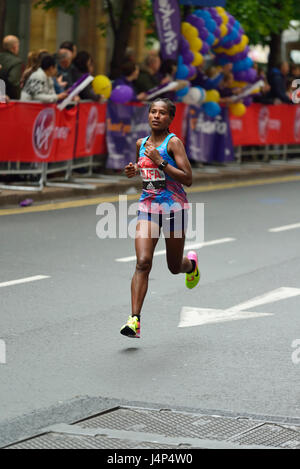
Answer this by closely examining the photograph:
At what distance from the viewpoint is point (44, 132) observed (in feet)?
51.9

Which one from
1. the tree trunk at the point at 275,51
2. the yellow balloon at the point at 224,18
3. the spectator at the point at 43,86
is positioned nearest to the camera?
the spectator at the point at 43,86

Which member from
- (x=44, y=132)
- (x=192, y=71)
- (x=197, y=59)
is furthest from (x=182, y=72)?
(x=44, y=132)

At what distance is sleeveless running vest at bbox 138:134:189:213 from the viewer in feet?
25.3

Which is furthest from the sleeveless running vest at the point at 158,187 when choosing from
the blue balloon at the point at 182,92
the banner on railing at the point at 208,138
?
the banner on railing at the point at 208,138

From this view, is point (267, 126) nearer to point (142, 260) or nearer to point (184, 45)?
point (184, 45)

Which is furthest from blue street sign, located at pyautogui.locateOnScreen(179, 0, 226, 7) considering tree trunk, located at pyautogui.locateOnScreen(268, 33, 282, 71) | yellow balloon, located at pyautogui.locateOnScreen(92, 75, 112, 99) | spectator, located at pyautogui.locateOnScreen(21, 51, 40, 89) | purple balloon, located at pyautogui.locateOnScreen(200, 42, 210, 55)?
tree trunk, located at pyautogui.locateOnScreen(268, 33, 282, 71)

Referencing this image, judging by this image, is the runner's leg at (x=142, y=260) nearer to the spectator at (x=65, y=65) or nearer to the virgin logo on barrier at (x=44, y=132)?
the virgin logo on barrier at (x=44, y=132)

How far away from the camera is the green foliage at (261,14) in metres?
24.0

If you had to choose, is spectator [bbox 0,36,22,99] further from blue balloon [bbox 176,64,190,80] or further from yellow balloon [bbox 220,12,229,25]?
yellow balloon [bbox 220,12,229,25]

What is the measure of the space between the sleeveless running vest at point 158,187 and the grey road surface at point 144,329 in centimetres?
89

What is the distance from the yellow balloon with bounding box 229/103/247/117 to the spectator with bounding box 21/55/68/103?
19.9 ft

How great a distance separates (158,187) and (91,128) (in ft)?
32.8
